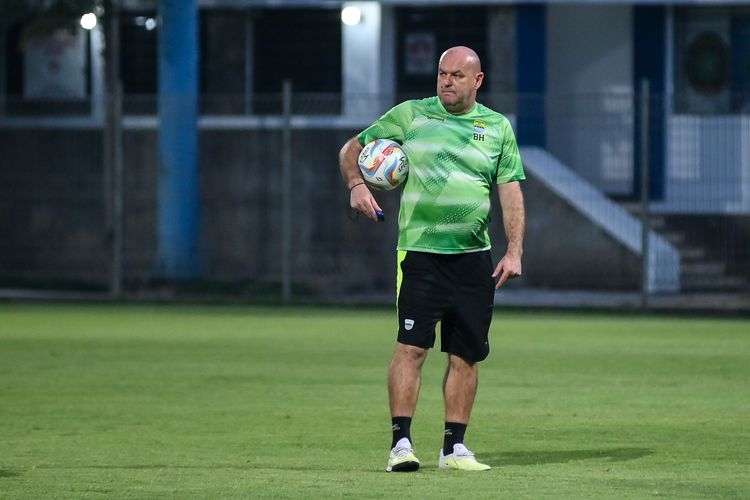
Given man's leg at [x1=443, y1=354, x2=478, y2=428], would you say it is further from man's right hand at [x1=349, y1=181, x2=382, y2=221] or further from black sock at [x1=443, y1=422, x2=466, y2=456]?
man's right hand at [x1=349, y1=181, x2=382, y2=221]

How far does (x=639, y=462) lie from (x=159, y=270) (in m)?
16.5

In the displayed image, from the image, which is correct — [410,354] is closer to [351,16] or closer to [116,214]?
[116,214]

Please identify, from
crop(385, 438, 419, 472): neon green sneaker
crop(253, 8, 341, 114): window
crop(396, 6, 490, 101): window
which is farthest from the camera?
crop(253, 8, 341, 114): window

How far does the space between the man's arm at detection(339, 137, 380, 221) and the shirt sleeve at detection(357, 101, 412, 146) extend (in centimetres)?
9

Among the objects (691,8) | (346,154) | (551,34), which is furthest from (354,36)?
(346,154)

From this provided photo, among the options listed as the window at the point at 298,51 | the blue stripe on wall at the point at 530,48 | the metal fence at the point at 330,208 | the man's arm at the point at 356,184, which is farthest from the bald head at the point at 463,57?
the window at the point at 298,51

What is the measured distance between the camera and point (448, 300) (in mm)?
9141

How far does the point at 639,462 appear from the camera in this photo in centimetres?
932

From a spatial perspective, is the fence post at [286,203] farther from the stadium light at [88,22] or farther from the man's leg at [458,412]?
the man's leg at [458,412]

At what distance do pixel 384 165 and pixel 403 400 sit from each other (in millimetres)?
1155

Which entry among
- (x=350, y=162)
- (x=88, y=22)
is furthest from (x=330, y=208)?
(x=350, y=162)

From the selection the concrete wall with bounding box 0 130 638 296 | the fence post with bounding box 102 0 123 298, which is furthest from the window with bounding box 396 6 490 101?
the fence post with bounding box 102 0 123 298

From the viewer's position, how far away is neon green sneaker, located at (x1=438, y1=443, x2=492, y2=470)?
8930 mm

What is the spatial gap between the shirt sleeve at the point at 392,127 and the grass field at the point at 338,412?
164 cm
